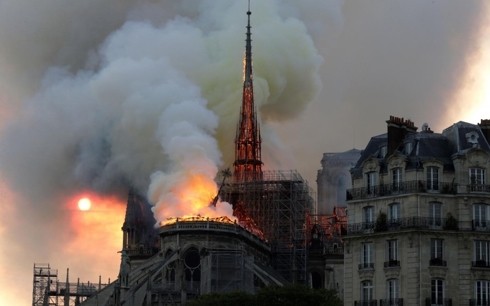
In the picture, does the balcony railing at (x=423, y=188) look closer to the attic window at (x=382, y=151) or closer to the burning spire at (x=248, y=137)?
the attic window at (x=382, y=151)

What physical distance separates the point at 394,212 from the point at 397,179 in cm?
217

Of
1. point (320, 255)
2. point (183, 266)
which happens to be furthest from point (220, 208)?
point (320, 255)

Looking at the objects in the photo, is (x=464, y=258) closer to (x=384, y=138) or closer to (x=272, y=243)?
(x=384, y=138)

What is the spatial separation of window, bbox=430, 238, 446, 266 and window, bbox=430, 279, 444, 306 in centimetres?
111

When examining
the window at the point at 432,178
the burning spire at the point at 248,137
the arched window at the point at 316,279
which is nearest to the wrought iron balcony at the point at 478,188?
the window at the point at 432,178

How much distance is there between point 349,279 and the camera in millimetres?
96938

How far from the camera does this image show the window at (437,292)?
302 feet

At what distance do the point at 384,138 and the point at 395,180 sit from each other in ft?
23.1

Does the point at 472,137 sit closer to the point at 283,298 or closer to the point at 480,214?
the point at 480,214

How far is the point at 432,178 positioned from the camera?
94.8 m

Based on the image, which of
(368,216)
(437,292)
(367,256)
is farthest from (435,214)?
(367,256)

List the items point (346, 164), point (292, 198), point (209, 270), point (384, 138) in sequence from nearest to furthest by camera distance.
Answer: point (384, 138)
point (209, 270)
point (292, 198)
point (346, 164)

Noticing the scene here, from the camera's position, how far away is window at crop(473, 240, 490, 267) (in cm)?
9344

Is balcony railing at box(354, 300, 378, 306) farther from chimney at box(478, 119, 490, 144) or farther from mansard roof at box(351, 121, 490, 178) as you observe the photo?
chimney at box(478, 119, 490, 144)
